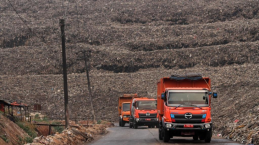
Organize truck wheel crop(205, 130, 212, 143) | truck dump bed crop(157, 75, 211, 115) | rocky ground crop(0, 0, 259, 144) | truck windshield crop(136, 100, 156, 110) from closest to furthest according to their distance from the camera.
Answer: truck wheel crop(205, 130, 212, 143), truck dump bed crop(157, 75, 211, 115), truck windshield crop(136, 100, 156, 110), rocky ground crop(0, 0, 259, 144)

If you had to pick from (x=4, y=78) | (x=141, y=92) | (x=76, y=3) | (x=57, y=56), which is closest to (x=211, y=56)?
(x=141, y=92)

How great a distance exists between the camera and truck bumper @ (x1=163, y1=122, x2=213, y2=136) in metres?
22.9

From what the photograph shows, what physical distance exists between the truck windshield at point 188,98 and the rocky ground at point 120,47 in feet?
115

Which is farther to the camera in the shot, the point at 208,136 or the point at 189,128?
the point at 208,136

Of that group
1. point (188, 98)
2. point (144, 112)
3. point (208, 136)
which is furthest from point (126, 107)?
point (208, 136)

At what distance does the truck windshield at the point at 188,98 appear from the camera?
23578mm

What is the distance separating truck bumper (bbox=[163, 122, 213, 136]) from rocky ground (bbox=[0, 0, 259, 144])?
35.6m

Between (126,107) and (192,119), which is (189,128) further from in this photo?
(126,107)

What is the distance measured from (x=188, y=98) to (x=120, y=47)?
91.9 m

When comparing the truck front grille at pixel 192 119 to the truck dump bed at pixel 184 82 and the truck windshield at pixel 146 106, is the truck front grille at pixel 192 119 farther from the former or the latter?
the truck windshield at pixel 146 106

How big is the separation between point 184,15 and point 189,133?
364 ft

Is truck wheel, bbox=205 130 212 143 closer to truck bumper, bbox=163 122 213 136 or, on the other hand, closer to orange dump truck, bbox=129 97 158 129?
truck bumper, bbox=163 122 213 136

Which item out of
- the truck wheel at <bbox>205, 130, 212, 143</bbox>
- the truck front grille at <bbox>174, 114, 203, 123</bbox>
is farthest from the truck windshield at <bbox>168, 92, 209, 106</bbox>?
the truck wheel at <bbox>205, 130, 212, 143</bbox>

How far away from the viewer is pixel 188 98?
931 inches
